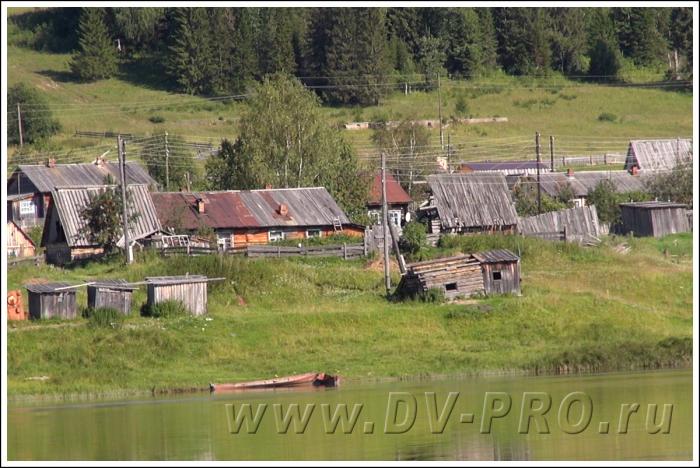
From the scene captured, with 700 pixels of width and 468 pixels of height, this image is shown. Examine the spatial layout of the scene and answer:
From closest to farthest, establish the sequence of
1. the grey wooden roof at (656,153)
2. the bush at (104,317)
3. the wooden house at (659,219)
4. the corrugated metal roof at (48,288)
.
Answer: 1. the bush at (104,317)
2. the corrugated metal roof at (48,288)
3. the wooden house at (659,219)
4. the grey wooden roof at (656,153)

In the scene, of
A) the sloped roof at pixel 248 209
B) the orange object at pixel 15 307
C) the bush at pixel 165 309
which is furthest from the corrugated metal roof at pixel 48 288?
the sloped roof at pixel 248 209

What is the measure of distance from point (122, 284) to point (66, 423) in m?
14.2

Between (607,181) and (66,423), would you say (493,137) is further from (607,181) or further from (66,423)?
(66,423)

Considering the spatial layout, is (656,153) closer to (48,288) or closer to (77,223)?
(77,223)

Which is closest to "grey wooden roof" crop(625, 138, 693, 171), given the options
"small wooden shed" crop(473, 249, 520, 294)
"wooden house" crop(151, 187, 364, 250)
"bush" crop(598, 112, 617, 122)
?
"bush" crop(598, 112, 617, 122)

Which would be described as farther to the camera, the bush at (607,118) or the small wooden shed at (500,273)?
the bush at (607,118)

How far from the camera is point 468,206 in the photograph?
235 ft

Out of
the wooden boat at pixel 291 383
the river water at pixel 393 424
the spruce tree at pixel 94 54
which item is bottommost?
the wooden boat at pixel 291 383

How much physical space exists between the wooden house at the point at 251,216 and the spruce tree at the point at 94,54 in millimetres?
50015

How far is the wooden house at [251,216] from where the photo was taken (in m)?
66.0

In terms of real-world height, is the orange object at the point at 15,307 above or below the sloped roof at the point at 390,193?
below

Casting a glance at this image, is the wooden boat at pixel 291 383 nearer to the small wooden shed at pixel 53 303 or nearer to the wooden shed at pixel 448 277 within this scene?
the small wooden shed at pixel 53 303

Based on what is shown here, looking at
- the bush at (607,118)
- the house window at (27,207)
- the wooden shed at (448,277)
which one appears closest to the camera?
the wooden shed at (448,277)

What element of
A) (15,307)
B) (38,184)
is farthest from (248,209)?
(15,307)
